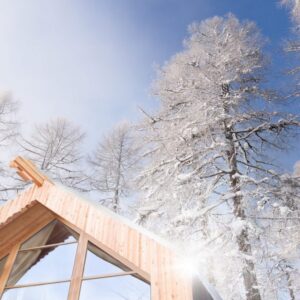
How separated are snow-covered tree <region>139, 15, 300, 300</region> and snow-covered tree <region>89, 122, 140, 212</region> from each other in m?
4.98

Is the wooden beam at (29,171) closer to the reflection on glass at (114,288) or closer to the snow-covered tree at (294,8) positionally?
the reflection on glass at (114,288)

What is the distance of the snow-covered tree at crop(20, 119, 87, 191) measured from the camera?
49.9 ft

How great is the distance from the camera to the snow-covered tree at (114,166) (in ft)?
49.4

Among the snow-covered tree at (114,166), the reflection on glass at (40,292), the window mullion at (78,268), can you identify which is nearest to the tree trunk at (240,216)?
the window mullion at (78,268)

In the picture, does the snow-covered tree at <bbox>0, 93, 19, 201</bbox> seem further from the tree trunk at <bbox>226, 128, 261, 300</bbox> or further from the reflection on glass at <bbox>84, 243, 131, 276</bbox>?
the reflection on glass at <bbox>84, 243, 131, 276</bbox>

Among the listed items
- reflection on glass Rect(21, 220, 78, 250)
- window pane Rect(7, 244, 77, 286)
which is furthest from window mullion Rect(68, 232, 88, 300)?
reflection on glass Rect(21, 220, 78, 250)

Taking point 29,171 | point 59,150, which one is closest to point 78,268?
point 29,171

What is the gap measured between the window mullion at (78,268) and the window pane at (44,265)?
105mm

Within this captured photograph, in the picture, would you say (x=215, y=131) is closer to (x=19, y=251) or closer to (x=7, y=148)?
(x=19, y=251)

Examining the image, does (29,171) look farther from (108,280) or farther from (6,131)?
(6,131)

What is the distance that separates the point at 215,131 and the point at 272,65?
3.37 m

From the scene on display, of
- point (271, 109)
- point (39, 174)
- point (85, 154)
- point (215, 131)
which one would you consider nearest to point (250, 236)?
point (215, 131)

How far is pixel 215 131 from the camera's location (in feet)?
29.3

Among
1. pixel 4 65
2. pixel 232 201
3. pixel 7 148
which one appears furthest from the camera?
pixel 4 65
